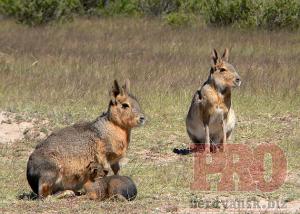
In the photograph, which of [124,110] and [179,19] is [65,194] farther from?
[179,19]

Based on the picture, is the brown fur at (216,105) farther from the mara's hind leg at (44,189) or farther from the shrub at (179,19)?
the shrub at (179,19)

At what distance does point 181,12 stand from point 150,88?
610 inches

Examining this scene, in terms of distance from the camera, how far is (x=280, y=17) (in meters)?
26.1

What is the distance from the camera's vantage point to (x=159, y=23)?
94.3ft

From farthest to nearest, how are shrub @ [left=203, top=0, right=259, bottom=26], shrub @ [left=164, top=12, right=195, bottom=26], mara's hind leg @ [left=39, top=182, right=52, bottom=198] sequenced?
shrub @ [left=164, top=12, right=195, bottom=26], shrub @ [left=203, top=0, right=259, bottom=26], mara's hind leg @ [left=39, top=182, right=52, bottom=198]

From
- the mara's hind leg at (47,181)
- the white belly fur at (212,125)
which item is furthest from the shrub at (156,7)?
the mara's hind leg at (47,181)

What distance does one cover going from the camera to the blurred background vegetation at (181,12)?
2616cm

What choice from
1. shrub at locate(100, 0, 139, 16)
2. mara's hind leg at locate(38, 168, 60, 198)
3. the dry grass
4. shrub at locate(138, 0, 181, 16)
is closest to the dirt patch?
the dry grass

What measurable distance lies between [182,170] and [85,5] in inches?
1073

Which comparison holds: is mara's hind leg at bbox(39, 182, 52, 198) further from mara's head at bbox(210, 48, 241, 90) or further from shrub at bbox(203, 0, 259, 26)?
shrub at bbox(203, 0, 259, 26)

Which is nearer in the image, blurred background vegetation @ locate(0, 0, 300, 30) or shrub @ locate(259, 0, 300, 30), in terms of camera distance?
shrub @ locate(259, 0, 300, 30)

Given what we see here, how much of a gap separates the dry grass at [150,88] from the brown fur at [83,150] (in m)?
Result: 0.25

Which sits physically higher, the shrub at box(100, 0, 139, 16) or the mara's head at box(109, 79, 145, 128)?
the shrub at box(100, 0, 139, 16)

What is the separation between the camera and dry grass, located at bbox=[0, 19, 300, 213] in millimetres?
8680
